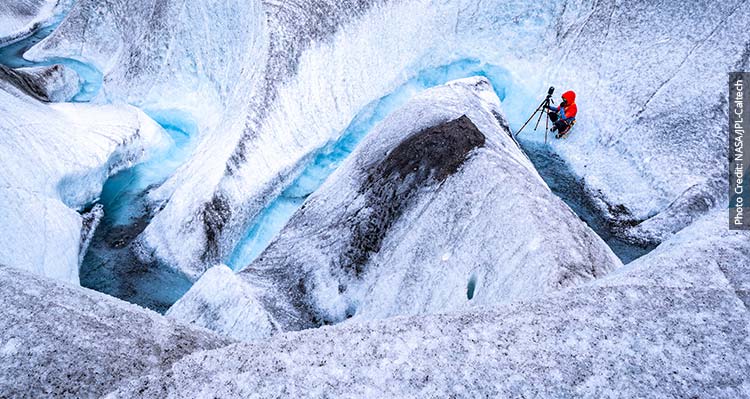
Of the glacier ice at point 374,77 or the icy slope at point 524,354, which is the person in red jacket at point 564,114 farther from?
the icy slope at point 524,354

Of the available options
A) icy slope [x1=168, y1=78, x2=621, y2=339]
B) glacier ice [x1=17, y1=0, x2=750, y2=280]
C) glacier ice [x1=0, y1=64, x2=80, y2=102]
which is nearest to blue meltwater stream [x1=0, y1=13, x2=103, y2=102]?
glacier ice [x1=0, y1=64, x2=80, y2=102]

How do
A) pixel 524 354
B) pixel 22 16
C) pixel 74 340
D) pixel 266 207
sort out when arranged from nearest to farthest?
1. pixel 524 354
2. pixel 74 340
3. pixel 266 207
4. pixel 22 16

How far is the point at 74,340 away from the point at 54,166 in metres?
7.09

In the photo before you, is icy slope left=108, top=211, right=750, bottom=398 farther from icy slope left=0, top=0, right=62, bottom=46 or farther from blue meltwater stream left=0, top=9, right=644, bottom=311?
icy slope left=0, top=0, right=62, bottom=46

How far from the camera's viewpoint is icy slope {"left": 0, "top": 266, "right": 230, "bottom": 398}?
2.39 metres

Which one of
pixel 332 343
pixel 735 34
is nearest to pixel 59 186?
pixel 332 343

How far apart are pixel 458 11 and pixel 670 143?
737cm

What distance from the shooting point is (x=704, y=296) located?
264 centimetres

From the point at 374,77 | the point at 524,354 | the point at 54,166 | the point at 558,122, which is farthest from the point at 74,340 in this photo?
the point at 558,122

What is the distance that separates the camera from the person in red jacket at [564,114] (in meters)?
11.4

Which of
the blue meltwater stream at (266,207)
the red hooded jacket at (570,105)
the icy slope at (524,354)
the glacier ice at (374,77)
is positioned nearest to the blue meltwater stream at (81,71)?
the blue meltwater stream at (266,207)

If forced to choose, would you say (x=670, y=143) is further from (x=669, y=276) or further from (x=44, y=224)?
(x=44, y=224)

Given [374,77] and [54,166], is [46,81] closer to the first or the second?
[54,166]

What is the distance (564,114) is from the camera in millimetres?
11523
